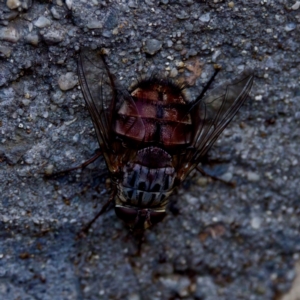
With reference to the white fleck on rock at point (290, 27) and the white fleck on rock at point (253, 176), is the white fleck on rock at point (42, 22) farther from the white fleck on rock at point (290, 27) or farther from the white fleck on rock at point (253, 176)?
the white fleck on rock at point (253, 176)

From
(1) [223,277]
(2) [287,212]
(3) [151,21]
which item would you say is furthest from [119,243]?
(3) [151,21]

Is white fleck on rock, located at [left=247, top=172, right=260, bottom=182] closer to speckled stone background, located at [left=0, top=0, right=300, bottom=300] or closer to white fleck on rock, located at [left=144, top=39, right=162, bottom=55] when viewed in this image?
speckled stone background, located at [left=0, top=0, right=300, bottom=300]

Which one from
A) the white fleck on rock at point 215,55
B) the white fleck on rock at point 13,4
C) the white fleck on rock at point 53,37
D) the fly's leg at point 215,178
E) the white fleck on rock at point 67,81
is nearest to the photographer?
the white fleck on rock at point 13,4

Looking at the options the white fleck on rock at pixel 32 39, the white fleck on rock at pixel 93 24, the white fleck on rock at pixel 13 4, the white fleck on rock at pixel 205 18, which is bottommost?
the white fleck on rock at pixel 32 39

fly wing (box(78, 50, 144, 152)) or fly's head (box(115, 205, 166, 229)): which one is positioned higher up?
fly wing (box(78, 50, 144, 152))

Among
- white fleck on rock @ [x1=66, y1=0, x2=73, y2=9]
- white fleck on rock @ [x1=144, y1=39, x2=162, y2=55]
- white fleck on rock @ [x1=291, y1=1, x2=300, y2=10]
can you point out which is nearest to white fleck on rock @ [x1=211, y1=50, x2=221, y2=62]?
white fleck on rock @ [x1=144, y1=39, x2=162, y2=55]

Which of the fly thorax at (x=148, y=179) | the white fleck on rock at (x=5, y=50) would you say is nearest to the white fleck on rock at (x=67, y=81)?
the white fleck on rock at (x=5, y=50)

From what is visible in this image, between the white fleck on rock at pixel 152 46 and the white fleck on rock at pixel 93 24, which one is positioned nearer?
the white fleck on rock at pixel 93 24

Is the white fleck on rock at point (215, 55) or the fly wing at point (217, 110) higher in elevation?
the white fleck on rock at point (215, 55)
